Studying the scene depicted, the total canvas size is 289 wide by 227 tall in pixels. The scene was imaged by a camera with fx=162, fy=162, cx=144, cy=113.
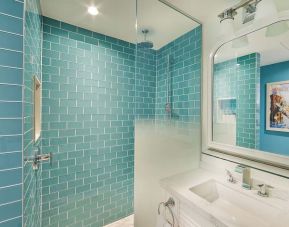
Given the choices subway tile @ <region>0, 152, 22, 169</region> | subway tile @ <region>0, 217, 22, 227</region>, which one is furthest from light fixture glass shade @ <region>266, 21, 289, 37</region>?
subway tile @ <region>0, 217, 22, 227</region>

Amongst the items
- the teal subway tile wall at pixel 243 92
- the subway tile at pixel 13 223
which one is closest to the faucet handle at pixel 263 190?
the teal subway tile wall at pixel 243 92

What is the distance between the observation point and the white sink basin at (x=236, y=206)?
2.83 feet

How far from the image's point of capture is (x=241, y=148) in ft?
4.40

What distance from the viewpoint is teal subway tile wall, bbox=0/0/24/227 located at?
73 cm

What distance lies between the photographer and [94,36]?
1976 mm

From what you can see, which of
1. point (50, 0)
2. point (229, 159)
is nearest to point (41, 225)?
point (229, 159)

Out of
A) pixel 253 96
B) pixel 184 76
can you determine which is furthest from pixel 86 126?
pixel 253 96

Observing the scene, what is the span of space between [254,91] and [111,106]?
60.6 inches

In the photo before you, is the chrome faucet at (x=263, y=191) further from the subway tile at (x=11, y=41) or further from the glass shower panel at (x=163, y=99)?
the subway tile at (x=11, y=41)

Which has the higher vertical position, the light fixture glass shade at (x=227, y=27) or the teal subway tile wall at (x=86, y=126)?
the light fixture glass shade at (x=227, y=27)

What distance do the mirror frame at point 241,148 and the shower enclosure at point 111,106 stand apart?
0.42 feet

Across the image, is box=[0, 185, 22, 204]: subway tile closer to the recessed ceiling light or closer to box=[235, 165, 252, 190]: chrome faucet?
box=[235, 165, 252, 190]: chrome faucet

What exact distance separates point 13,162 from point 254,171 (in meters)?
1.54

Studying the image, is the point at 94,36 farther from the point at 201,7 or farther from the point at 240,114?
the point at 240,114
